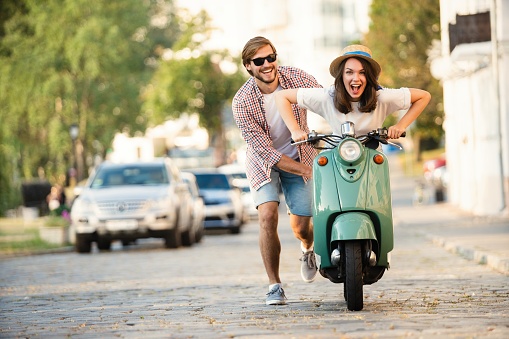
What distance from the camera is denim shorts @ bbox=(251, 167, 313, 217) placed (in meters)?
9.55

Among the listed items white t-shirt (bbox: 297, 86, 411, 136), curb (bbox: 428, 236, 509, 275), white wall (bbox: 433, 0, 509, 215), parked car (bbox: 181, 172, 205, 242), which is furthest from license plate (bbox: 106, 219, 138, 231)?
white t-shirt (bbox: 297, 86, 411, 136)

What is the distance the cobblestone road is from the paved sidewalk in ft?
0.77

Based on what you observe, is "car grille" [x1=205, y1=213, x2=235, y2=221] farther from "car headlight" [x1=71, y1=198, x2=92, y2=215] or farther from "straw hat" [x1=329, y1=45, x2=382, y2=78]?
"straw hat" [x1=329, y1=45, x2=382, y2=78]

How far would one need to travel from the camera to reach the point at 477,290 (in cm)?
1037

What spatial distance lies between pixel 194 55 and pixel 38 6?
8.61 metres

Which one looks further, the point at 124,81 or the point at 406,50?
the point at 124,81

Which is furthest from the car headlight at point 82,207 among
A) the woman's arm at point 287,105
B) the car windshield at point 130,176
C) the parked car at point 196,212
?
the woman's arm at point 287,105

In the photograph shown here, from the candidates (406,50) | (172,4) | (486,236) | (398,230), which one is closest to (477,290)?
(486,236)

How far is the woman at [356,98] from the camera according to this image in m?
8.70

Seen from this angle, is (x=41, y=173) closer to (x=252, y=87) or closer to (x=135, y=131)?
(x=135, y=131)

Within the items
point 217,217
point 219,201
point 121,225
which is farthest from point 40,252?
point 219,201

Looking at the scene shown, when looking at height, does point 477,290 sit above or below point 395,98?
below

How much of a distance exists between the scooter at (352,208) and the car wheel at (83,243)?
13.7 meters

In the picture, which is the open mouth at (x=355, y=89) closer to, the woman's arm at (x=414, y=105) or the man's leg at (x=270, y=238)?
the woman's arm at (x=414, y=105)
